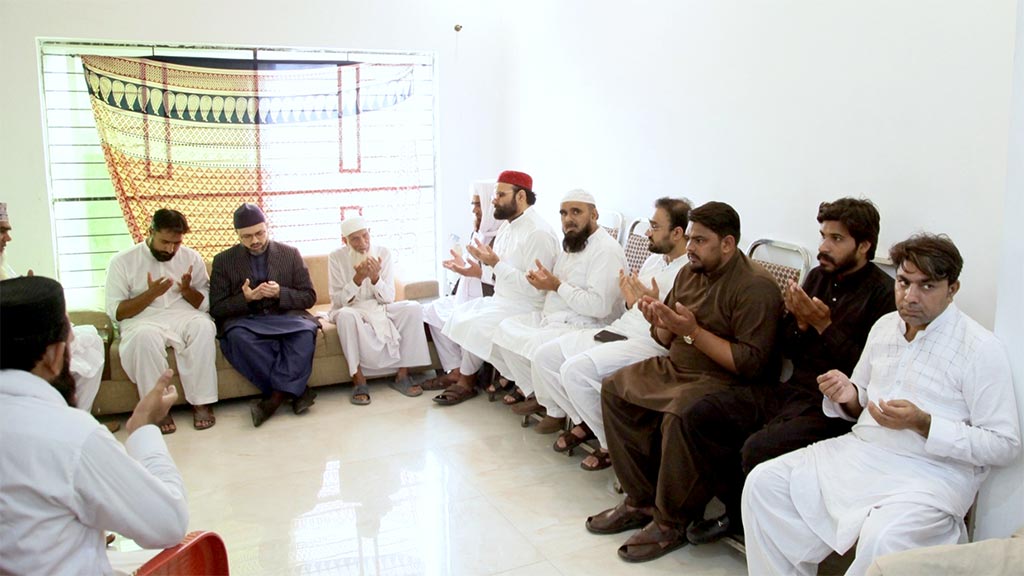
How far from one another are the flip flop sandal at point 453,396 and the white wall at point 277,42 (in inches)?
77.7

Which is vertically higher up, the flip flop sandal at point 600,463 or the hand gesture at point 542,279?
the hand gesture at point 542,279

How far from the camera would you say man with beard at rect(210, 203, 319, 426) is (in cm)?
480

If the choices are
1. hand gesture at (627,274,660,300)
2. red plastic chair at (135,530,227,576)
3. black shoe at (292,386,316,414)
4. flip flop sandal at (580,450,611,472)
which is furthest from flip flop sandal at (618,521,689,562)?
black shoe at (292,386,316,414)

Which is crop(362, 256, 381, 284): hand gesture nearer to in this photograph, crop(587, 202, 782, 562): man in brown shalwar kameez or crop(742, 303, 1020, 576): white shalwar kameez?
crop(587, 202, 782, 562): man in brown shalwar kameez

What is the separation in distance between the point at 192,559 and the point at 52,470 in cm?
58

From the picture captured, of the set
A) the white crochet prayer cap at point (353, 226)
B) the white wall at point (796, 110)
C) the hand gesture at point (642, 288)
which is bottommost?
the hand gesture at point (642, 288)

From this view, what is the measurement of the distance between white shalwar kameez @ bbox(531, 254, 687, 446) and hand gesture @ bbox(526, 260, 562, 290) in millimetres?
363

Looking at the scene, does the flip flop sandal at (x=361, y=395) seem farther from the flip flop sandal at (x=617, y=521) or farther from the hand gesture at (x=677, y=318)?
the hand gesture at (x=677, y=318)

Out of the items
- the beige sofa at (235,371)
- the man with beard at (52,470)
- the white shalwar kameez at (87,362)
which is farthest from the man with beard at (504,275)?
the man with beard at (52,470)

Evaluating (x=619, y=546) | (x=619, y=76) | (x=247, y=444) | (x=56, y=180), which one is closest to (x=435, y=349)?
(x=247, y=444)

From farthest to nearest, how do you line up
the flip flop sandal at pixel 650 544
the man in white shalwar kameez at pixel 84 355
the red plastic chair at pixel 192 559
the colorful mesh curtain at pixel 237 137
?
the colorful mesh curtain at pixel 237 137
the man in white shalwar kameez at pixel 84 355
the flip flop sandal at pixel 650 544
the red plastic chair at pixel 192 559

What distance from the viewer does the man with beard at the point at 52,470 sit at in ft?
5.17

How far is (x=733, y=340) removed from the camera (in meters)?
3.32

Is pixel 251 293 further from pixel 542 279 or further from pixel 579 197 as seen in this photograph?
pixel 579 197
